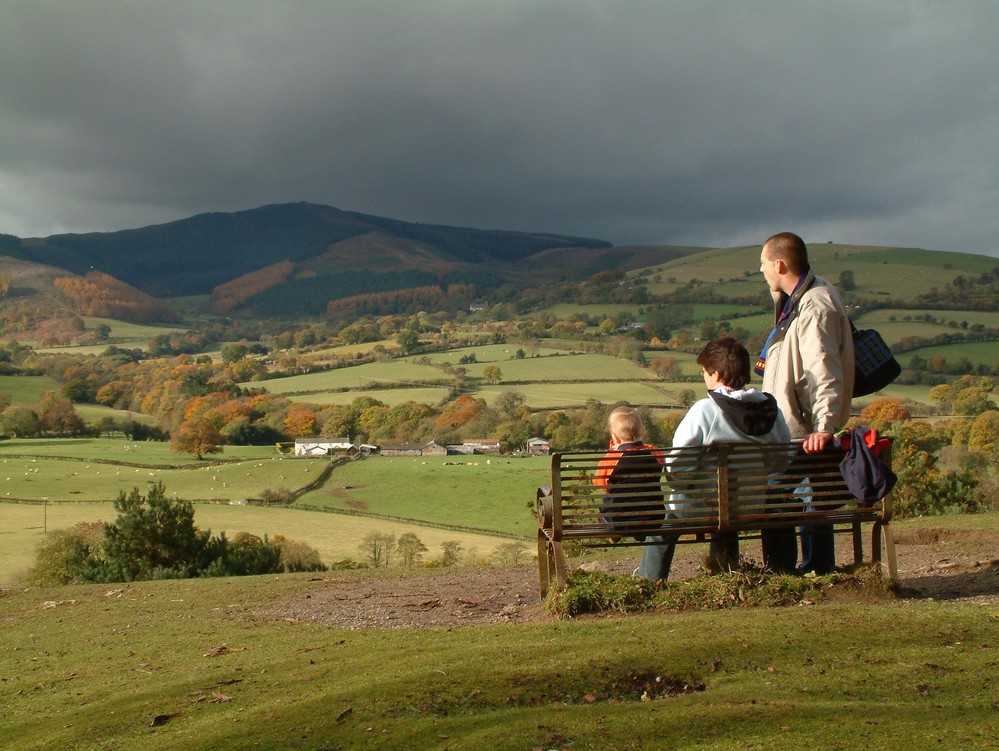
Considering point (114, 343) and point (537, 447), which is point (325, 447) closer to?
point (537, 447)

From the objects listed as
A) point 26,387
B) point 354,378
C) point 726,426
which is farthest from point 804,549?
point 26,387

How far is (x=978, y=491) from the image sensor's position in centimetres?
2127

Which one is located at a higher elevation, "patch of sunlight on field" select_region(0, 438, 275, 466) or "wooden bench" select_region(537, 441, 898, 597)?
"wooden bench" select_region(537, 441, 898, 597)

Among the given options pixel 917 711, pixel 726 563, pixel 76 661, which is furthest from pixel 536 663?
pixel 76 661

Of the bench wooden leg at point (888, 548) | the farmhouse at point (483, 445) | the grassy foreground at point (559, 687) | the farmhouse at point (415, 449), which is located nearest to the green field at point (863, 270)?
the farmhouse at point (483, 445)

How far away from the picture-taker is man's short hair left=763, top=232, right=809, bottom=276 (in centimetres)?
837

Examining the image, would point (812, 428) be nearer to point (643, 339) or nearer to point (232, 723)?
point (232, 723)

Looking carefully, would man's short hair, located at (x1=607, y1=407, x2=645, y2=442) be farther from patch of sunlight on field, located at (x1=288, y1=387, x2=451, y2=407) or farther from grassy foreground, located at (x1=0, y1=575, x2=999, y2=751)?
patch of sunlight on field, located at (x1=288, y1=387, x2=451, y2=407)

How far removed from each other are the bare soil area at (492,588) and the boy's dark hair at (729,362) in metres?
2.54

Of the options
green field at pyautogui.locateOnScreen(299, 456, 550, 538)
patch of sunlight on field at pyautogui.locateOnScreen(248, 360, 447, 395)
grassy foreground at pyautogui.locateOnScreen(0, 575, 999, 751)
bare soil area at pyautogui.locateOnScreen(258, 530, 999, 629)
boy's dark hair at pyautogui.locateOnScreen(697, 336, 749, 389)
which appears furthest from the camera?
patch of sunlight on field at pyautogui.locateOnScreen(248, 360, 447, 395)

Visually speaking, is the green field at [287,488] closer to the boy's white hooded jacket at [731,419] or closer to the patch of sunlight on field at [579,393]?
the patch of sunlight on field at [579,393]

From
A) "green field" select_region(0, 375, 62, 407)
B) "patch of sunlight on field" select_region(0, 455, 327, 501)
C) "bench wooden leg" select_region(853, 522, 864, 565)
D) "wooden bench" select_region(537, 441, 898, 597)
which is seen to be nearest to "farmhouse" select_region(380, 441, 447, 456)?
"patch of sunlight on field" select_region(0, 455, 327, 501)

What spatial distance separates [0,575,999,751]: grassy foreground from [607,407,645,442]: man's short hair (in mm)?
1589

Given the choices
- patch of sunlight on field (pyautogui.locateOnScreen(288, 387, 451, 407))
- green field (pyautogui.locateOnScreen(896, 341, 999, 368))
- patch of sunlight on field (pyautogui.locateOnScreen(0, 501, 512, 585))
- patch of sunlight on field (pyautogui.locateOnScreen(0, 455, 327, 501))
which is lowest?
patch of sunlight on field (pyautogui.locateOnScreen(0, 501, 512, 585))
